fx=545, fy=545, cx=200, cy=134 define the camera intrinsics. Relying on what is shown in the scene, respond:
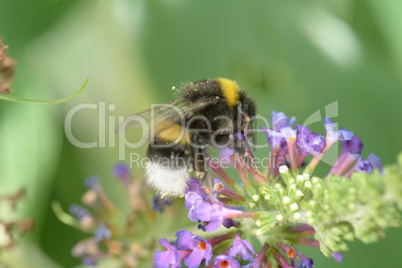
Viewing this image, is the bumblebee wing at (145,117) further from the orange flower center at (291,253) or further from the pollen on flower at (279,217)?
the orange flower center at (291,253)

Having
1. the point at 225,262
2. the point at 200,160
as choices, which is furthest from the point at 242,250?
the point at 200,160

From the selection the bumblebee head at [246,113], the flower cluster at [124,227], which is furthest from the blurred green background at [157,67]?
the bumblebee head at [246,113]

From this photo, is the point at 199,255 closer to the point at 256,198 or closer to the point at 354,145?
the point at 256,198

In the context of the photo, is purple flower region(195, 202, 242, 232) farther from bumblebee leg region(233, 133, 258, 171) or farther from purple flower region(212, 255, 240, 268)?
bumblebee leg region(233, 133, 258, 171)

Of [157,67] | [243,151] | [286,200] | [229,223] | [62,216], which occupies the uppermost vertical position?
[157,67]

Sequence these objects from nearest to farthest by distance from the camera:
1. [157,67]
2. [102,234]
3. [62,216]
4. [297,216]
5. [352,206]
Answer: [352,206] < [297,216] < [102,234] < [62,216] < [157,67]

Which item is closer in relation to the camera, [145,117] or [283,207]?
[283,207]

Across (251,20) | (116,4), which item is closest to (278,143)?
(251,20)
